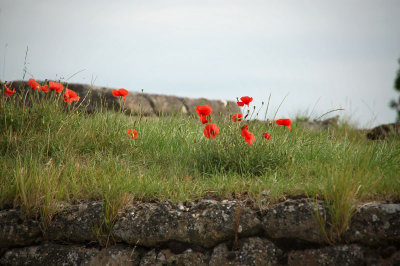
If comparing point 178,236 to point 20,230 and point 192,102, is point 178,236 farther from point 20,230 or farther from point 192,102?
point 192,102

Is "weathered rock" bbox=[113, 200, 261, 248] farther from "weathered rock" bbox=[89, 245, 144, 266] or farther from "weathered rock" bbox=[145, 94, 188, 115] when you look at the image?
"weathered rock" bbox=[145, 94, 188, 115]

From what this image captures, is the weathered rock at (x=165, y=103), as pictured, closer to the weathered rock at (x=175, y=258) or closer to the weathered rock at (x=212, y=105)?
the weathered rock at (x=212, y=105)

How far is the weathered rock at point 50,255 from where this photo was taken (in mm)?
2547

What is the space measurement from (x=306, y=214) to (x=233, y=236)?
0.51m

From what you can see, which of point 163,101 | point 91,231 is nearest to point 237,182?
point 91,231

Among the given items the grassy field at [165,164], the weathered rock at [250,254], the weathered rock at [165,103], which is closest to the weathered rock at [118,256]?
the grassy field at [165,164]

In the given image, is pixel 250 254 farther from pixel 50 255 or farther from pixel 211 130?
pixel 50 255

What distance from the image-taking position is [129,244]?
255 centimetres

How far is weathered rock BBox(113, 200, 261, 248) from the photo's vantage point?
240 centimetres

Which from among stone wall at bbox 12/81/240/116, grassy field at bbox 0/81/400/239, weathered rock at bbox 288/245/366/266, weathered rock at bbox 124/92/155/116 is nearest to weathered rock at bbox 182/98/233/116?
stone wall at bbox 12/81/240/116

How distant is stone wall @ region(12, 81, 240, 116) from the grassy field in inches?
55.4

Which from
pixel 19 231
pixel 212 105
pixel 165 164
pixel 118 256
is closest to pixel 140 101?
pixel 212 105

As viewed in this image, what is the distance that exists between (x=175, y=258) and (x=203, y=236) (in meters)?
0.24

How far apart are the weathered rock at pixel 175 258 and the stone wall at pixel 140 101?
302cm
